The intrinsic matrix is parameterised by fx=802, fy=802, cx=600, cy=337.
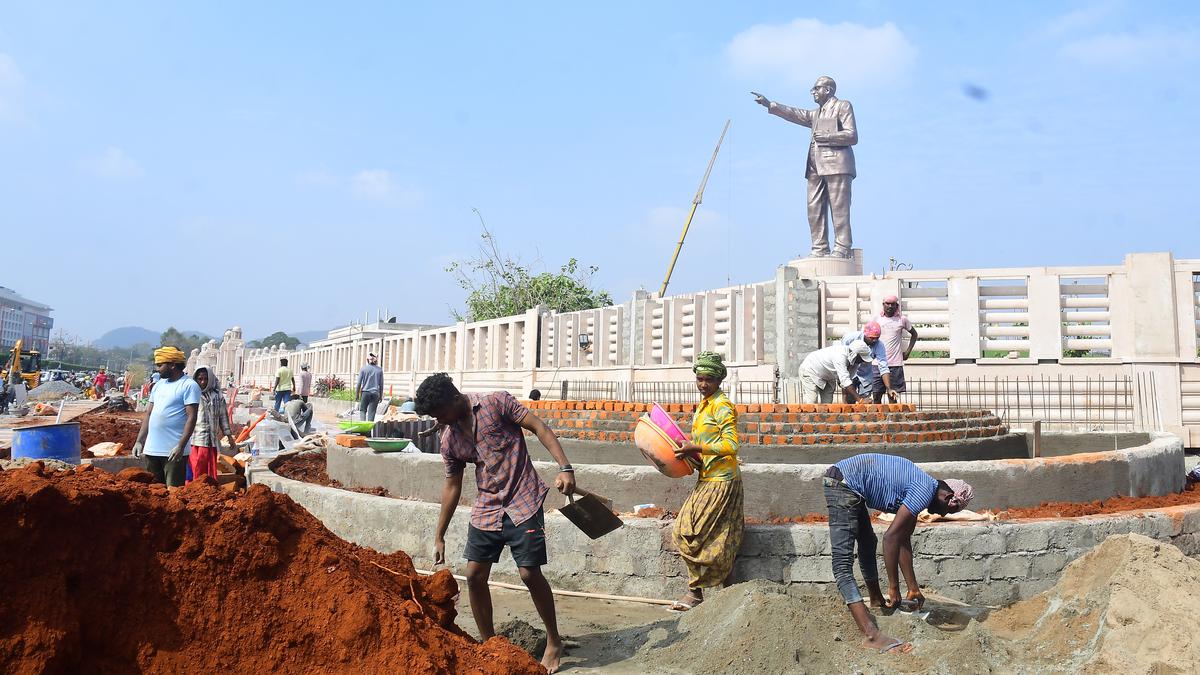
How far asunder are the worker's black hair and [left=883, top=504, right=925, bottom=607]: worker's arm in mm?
2477

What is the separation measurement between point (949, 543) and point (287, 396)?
15.7 metres

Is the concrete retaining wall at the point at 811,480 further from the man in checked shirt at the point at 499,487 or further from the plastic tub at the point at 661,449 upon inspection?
the man in checked shirt at the point at 499,487

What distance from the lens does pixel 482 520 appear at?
154 inches

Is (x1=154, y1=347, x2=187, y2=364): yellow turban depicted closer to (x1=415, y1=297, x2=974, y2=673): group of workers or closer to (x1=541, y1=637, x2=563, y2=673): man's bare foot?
(x1=415, y1=297, x2=974, y2=673): group of workers

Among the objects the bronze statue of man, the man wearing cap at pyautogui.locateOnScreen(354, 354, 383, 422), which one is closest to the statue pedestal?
the bronze statue of man

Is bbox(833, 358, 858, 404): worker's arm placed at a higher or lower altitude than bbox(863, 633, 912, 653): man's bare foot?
higher

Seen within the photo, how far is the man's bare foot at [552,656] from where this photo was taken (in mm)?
3812

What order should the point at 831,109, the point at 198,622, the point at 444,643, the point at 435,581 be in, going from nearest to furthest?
1. the point at 198,622
2. the point at 444,643
3. the point at 435,581
4. the point at 831,109

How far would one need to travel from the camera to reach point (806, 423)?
6.11 metres

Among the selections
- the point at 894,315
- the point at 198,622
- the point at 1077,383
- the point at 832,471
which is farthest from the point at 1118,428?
the point at 198,622

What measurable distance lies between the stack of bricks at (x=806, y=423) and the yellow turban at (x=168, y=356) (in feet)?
9.36

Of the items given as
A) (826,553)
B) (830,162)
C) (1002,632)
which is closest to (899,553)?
(826,553)

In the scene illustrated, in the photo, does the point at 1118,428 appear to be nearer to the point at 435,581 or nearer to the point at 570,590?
the point at 570,590

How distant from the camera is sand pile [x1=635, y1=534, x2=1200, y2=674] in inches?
143
